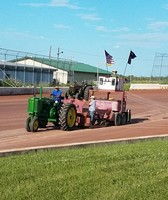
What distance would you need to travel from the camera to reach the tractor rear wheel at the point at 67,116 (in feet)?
61.2

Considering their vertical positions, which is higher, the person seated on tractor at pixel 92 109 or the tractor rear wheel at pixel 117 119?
the person seated on tractor at pixel 92 109

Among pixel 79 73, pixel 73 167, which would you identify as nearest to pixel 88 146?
pixel 73 167

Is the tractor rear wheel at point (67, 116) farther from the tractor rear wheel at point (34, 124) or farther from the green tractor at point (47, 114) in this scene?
the tractor rear wheel at point (34, 124)

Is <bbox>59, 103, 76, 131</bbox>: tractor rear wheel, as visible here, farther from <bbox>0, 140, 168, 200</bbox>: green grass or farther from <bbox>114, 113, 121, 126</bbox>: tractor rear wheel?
<bbox>0, 140, 168, 200</bbox>: green grass

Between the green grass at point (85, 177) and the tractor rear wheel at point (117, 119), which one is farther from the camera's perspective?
the tractor rear wheel at point (117, 119)

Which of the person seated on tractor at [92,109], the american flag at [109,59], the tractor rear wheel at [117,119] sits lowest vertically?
the tractor rear wheel at [117,119]

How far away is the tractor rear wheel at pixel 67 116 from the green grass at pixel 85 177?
892 centimetres

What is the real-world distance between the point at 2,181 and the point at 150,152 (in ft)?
14.7

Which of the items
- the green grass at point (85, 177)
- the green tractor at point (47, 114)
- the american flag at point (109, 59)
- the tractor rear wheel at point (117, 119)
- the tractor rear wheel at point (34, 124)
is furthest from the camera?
the american flag at point (109, 59)

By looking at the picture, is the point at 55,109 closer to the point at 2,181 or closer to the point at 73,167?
the point at 73,167

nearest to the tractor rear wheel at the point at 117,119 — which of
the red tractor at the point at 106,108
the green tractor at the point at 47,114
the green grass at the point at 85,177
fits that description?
the red tractor at the point at 106,108

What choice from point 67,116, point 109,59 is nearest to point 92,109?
point 67,116

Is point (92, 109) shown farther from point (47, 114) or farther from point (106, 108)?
point (47, 114)

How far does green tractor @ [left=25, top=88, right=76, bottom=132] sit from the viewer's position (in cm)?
1831
